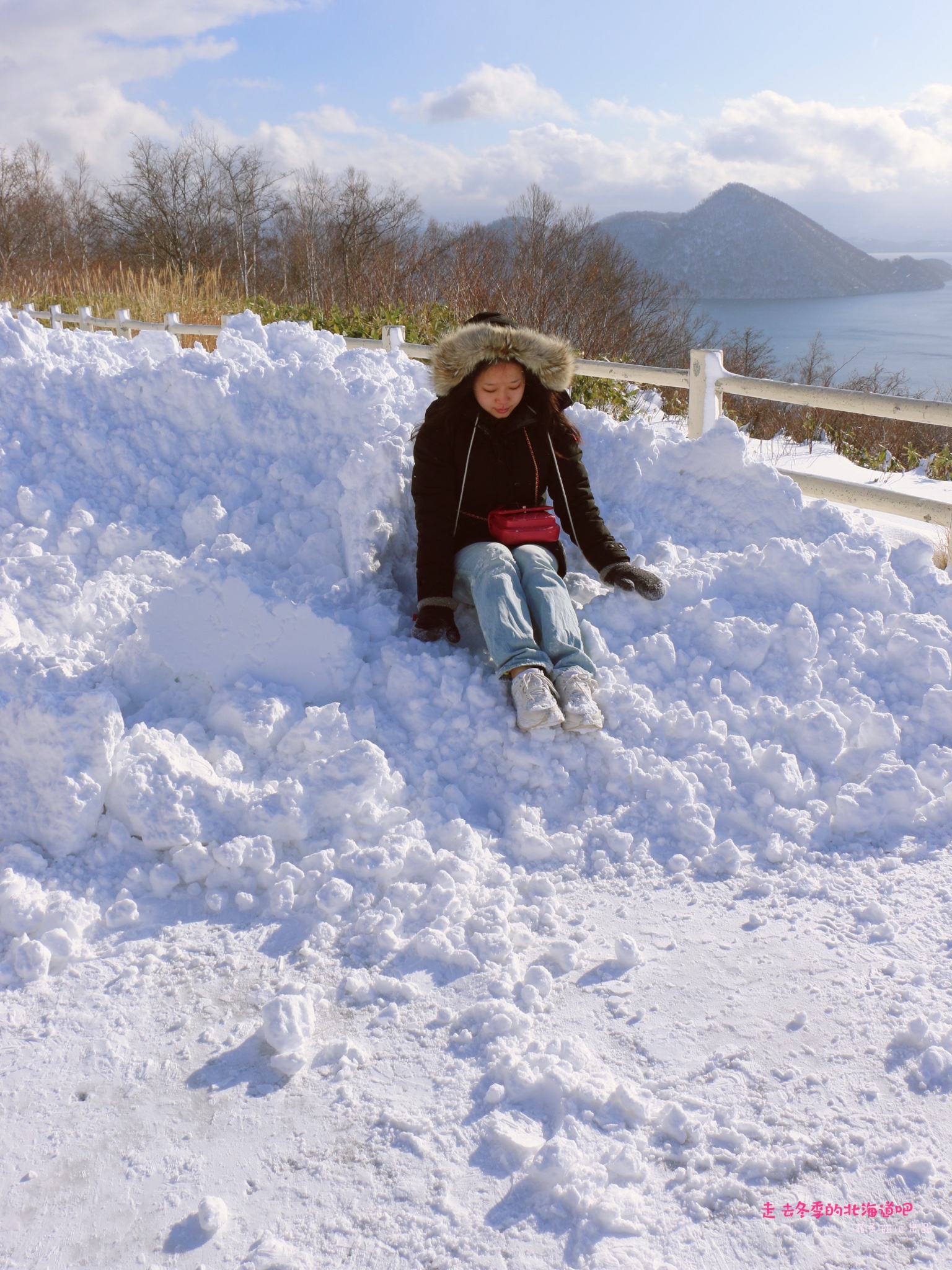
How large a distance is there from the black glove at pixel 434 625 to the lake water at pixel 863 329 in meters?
24.8

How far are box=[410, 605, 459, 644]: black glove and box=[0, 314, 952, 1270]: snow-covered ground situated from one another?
6 centimetres

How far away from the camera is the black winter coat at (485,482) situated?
11.4ft

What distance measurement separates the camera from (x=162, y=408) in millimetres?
3971

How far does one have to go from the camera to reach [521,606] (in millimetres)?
3221

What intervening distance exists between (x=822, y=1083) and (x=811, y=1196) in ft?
0.96

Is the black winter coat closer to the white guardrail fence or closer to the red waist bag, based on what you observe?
the red waist bag

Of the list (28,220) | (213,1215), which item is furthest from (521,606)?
(28,220)

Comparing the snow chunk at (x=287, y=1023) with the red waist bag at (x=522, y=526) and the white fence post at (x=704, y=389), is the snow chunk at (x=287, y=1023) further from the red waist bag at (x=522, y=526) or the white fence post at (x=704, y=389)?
the white fence post at (x=704, y=389)

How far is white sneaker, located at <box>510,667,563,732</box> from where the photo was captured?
290 centimetres

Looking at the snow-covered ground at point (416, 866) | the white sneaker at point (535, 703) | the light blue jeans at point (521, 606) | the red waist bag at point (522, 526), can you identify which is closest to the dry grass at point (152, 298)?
the snow-covered ground at point (416, 866)

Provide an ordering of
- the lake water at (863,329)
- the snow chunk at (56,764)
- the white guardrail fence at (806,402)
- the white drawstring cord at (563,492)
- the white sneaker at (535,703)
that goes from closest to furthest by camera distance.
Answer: the snow chunk at (56,764), the white sneaker at (535,703), the white drawstring cord at (563,492), the white guardrail fence at (806,402), the lake water at (863,329)

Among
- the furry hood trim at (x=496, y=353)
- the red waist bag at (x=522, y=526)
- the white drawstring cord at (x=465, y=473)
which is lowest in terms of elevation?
the red waist bag at (x=522, y=526)

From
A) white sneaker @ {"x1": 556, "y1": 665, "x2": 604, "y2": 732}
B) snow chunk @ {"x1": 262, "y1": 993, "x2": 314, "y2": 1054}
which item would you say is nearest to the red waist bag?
white sneaker @ {"x1": 556, "y1": 665, "x2": 604, "y2": 732}

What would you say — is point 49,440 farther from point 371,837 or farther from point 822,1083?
point 822,1083
